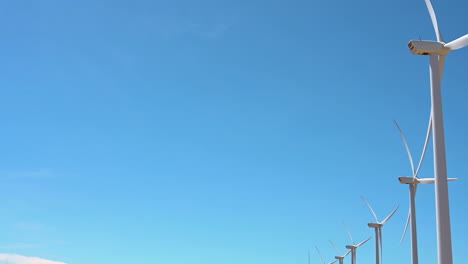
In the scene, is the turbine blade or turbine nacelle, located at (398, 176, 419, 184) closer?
the turbine blade

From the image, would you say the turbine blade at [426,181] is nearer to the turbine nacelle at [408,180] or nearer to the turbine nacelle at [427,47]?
the turbine nacelle at [408,180]

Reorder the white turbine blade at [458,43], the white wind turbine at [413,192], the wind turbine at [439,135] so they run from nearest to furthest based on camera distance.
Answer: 1. the wind turbine at [439,135]
2. the white turbine blade at [458,43]
3. the white wind turbine at [413,192]

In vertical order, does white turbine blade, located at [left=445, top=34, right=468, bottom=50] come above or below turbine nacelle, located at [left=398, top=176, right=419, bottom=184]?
below

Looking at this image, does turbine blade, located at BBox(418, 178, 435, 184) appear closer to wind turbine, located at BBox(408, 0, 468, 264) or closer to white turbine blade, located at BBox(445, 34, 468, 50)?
wind turbine, located at BBox(408, 0, 468, 264)

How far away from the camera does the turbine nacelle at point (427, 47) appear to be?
43.2m

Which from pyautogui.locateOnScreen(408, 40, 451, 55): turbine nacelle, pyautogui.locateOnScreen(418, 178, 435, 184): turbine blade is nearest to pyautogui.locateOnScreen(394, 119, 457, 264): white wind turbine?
pyautogui.locateOnScreen(418, 178, 435, 184): turbine blade

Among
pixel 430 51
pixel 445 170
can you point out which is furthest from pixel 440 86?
pixel 445 170

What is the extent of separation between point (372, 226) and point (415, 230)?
3356 centimetres

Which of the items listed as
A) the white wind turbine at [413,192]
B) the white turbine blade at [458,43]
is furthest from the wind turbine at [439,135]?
the white wind turbine at [413,192]

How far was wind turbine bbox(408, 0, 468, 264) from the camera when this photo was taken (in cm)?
3778

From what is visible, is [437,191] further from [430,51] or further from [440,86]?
[430,51]

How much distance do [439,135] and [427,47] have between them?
741 cm

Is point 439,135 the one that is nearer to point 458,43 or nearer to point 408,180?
point 458,43

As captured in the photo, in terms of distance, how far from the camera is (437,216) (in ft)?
127
